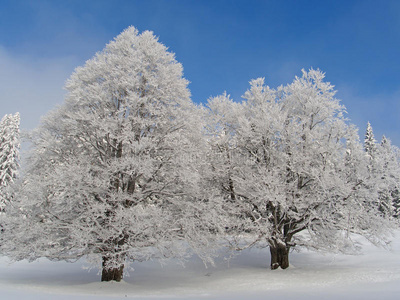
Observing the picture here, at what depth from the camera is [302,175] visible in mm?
15227

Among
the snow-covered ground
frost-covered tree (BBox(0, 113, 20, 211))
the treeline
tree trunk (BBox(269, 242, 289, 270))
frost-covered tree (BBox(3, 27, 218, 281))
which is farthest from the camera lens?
frost-covered tree (BBox(0, 113, 20, 211))

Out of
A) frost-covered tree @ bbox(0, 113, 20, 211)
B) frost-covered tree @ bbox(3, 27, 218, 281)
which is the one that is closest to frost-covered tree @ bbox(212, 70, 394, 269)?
frost-covered tree @ bbox(3, 27, 218, 281)

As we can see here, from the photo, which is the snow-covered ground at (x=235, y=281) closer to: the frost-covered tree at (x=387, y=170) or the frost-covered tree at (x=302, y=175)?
the frost-covered tree at (x=302, y=175)

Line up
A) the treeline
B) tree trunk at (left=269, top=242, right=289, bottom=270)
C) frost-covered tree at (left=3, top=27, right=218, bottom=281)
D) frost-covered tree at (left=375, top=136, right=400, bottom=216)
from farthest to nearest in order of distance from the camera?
tree trunk at (left=269, top=242, right=289, bottom=270) → frost-covered tree at (left=375, top=136, right=400, bottom=216) → the treeline → frost-covered tree at (left=3, top=27, right=218, bottom=281)

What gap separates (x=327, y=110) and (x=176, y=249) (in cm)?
1042

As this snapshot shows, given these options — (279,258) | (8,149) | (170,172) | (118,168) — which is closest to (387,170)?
(279,258)

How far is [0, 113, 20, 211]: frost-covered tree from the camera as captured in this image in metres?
32.7

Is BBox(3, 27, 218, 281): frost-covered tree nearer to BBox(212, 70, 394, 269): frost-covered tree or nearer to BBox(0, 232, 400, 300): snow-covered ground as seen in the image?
BBox(0, 232, 400, 300): snow-covered ground

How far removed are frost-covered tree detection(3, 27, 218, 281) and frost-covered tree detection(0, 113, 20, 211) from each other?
24.0 m

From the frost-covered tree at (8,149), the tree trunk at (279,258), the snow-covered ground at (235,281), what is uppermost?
the frost-covered tree at (8,149)

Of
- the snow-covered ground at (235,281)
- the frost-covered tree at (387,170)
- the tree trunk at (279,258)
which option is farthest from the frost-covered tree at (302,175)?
the snow-covered ground at (235,281)

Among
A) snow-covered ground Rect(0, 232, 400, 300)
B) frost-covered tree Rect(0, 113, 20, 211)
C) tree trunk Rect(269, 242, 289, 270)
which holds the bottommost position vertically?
snow-covered ground Rect(0, 232, 400, 300)

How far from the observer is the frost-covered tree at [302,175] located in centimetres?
1401

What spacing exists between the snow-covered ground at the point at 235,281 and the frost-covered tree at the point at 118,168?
4.55 ft
